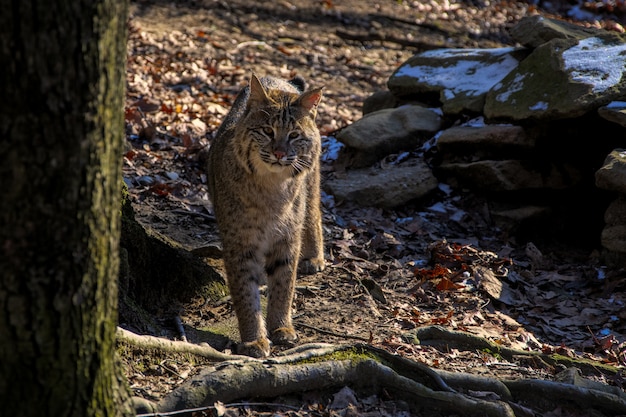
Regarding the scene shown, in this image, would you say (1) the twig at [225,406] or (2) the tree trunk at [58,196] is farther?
(1) the twig at [225,406]

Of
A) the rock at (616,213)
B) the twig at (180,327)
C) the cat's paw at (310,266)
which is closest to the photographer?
the twig at (180,327)

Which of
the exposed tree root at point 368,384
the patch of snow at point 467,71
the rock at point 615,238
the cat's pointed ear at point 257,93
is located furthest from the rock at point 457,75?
the exposed tree root at point 368,384

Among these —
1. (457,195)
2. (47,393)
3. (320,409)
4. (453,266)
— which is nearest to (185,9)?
(457,195)

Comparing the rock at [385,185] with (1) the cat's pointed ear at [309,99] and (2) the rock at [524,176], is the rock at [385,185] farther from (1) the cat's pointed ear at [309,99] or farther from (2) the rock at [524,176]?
(1) the cat's pointed ear at [309,99]

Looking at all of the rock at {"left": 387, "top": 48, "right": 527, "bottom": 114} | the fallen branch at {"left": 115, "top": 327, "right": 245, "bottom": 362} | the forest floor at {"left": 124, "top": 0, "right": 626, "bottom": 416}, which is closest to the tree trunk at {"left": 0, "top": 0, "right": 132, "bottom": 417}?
the forest floor at {"left": 124, "top": 0, "right": 626, "bottom": 416}

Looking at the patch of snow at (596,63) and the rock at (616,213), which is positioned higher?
the patch of snow at (596,63)

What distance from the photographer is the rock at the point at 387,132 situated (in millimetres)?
8695

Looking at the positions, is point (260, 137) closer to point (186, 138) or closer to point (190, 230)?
point (190, 230)

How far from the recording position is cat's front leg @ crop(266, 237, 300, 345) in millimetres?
5176

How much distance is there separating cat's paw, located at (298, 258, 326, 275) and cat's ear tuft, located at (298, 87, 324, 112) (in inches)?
65.1

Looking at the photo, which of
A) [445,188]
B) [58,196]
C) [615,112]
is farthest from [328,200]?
[58,196]

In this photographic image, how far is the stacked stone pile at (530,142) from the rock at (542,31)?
0.01 meters

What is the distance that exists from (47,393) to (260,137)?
293 centimetres

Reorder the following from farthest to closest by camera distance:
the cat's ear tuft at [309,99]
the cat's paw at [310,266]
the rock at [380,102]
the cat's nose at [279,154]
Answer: the rock at [380,102]
the cat's paw at [310,266]
the cat's ear tuft at [309,99]
the cat's nose at [279,154]
